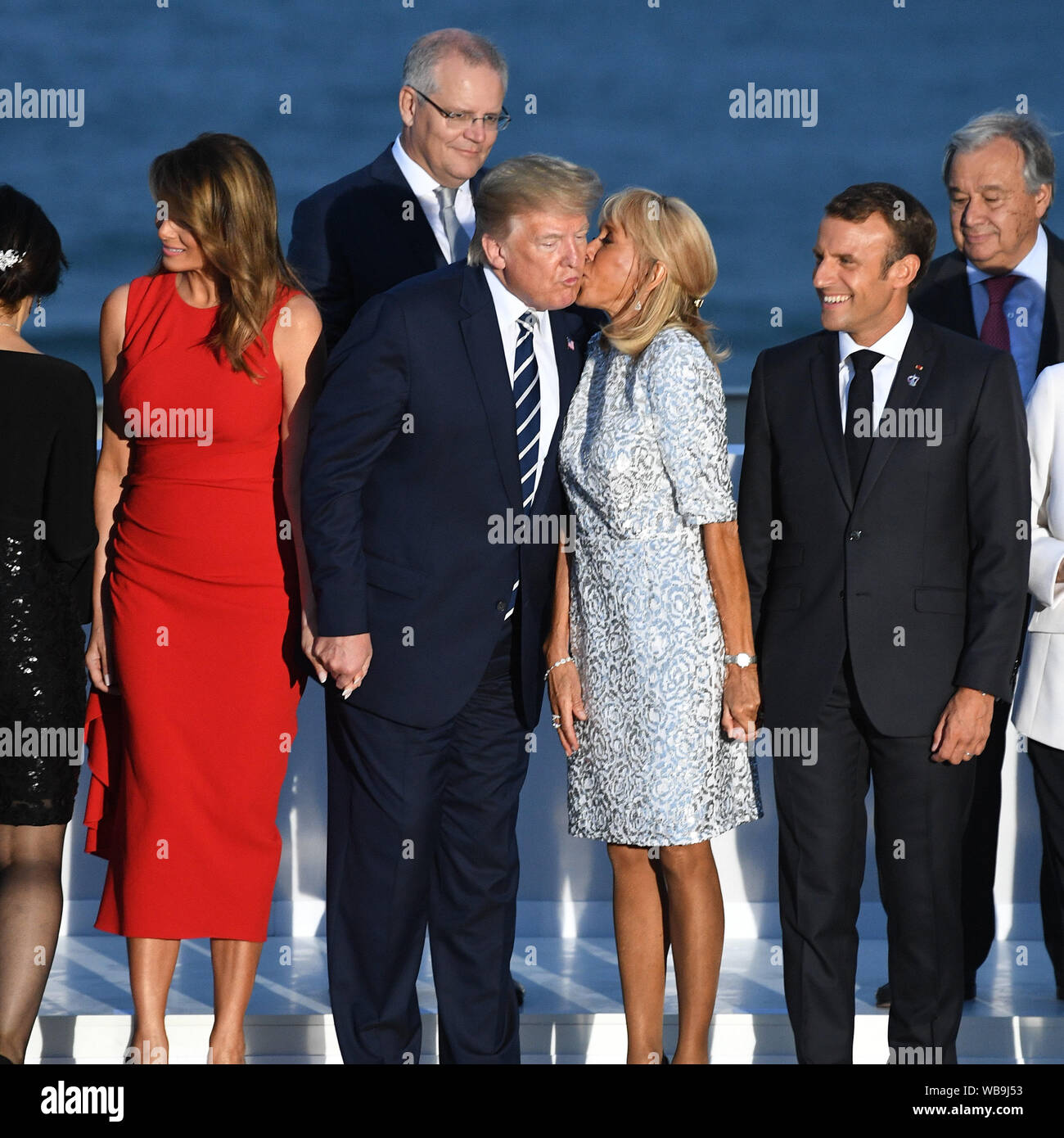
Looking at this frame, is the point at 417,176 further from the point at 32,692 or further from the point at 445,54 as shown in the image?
the point at 32,692

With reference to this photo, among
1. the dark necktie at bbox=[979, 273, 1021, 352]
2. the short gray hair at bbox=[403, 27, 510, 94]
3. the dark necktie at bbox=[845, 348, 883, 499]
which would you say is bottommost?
the dark necktie at bbox=[845, 348, 883, 499]

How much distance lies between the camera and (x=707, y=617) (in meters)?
2.37

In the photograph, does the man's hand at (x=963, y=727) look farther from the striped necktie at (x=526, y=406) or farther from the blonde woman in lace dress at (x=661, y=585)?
the striped necktie at (x=526, y=406)

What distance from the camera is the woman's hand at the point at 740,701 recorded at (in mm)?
2369

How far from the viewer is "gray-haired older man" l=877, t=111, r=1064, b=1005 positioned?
2.82 m

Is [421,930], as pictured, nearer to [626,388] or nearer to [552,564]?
[552,564]

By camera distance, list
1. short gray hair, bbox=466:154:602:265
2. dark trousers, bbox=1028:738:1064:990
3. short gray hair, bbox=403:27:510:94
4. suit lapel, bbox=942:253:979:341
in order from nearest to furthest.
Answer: short gray hair, bbox=466:154:602:265, dark trousers, bbox=1028:738:1064:990, short gray hair, bbox=403:27:510:94, suit lapel, bbox=942:253:979:341

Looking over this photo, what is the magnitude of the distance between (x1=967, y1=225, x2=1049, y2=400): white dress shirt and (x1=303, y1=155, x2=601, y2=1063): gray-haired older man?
0.93 meters

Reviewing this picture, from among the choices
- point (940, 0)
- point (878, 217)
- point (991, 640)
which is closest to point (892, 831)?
point (991, 640)

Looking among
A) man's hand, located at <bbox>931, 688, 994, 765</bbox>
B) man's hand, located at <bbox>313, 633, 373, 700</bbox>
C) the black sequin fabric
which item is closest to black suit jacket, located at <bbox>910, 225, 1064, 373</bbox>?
man's hand, located at <bbox>931, 688, 994, 765</bbox>

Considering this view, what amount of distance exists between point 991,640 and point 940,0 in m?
5.44

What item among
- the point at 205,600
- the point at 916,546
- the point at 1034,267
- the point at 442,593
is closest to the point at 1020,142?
the point at 1034,267

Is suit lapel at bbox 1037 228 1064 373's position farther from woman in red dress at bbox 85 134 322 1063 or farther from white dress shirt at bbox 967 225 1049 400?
woman in red dress at bbox 85 134 322 1063

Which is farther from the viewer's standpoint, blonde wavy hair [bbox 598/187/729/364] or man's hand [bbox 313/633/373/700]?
blonde wavy hair [bbox 598/187/729/364]
